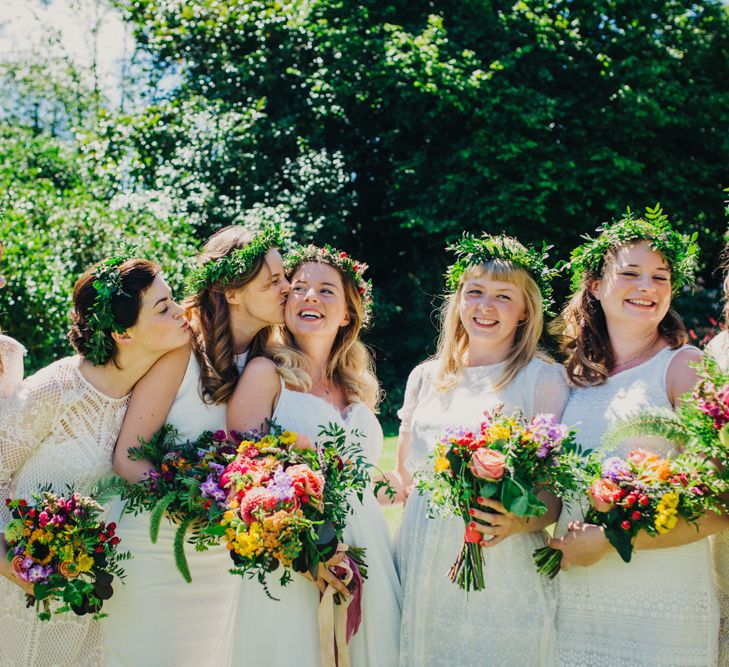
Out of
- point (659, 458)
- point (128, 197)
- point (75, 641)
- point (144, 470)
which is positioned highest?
point (128, 197)

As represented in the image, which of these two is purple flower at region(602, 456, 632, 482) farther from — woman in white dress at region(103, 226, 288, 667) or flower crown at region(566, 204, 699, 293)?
woman in white dress at region(103, 226, 288, 667)

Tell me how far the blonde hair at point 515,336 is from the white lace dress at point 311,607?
688mm

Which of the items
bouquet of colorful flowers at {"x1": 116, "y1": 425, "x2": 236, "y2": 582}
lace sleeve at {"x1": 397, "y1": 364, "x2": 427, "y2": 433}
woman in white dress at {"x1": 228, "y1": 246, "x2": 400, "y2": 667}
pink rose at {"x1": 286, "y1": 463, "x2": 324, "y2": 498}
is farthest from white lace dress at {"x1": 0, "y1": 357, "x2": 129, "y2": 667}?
lace sleeve at {"x1": 397, "y1": 364, "x2": 427, "y2": 433}

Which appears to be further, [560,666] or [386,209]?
[386,209]

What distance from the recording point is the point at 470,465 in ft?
12.2

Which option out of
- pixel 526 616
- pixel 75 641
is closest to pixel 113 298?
pixel 75 641

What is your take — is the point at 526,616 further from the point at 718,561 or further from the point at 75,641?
the point at 75,641

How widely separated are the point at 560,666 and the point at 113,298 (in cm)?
303

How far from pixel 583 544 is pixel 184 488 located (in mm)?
1999

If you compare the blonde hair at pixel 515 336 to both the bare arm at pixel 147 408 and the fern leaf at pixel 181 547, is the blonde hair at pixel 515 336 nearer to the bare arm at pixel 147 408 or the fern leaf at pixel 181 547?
the bare arm at pixel 147 408

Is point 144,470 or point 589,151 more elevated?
point 589,151

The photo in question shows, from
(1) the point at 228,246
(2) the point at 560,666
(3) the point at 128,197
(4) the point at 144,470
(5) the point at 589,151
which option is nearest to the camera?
(2) the point at 560,666

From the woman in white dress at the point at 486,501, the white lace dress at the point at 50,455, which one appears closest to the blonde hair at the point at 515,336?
the woman in white dress at the point at 486,501

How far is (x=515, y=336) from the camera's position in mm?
4773
